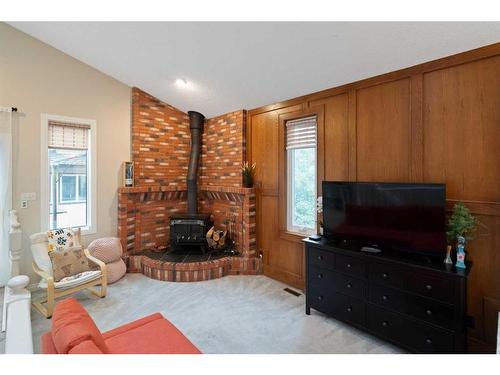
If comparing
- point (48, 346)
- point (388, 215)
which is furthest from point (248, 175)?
point (48, 346)

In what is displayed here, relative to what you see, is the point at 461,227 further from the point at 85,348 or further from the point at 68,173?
the point at 68,173

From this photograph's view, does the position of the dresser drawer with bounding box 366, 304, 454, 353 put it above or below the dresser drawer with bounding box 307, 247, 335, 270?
below

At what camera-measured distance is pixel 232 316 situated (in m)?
2.89

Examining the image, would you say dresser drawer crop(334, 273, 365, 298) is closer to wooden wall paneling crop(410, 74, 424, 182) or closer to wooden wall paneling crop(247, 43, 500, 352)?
wooden wall paneling crop(247, 43, 500, 352)

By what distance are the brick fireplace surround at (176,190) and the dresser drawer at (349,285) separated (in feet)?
5.41

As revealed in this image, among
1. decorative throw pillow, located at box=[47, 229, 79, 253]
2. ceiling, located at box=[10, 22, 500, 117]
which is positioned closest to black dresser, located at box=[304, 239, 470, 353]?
ceiling, located at box=[10, 22, 500, 117]

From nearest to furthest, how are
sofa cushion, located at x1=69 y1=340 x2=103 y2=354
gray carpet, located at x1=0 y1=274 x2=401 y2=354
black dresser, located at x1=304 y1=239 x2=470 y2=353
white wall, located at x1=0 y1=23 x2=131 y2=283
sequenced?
1. sofa cushion, located at x1=69 y1=340 x2=103 y2=354
2. black dresser, located at x1=304 y1=239 x2=470 y2=353
3. gray carpet, located at x1=0 y1=274 x2=401 y2=354
4. white wall, located at x1=0 y1=23 x2=131 y2=283

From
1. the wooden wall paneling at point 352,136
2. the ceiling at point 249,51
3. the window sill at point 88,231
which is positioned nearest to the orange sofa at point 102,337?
the wooden wall paneling at point 352,136

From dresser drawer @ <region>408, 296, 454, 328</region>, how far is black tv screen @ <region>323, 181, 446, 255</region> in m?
0.41

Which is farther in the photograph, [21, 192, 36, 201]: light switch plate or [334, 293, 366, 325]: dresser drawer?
[21, 192, 36, 201]: light switch plate

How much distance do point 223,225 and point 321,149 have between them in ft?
7.15

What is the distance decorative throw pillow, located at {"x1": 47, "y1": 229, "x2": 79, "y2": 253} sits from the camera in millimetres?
3346

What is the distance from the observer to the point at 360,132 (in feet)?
9.82

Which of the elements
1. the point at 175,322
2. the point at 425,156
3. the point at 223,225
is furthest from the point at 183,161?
the point at 425,156
